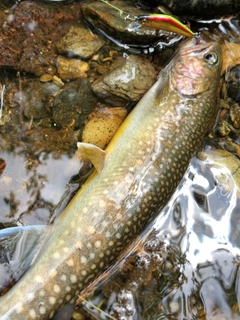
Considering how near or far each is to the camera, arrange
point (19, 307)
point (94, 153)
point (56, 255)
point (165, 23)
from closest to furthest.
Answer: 1. point (19, 307)
2. point (56, 255)
3. point (94, 153)
4. point (165, 23)

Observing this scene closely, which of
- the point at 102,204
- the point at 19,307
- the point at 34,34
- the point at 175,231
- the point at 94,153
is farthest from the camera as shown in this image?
the point at 34,34

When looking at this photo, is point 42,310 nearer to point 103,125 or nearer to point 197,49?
point 103,125

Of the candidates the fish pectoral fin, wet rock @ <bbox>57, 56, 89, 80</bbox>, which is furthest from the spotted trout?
wet rock @ <bbox>57, 56, 89, 80</bbox>

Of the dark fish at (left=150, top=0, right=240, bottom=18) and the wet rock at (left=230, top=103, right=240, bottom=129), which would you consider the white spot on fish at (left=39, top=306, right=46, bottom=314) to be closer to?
the wet rock at (left=230, top=103, right=240, bottom=129)

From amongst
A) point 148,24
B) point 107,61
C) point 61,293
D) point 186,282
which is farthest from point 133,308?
point 148,24

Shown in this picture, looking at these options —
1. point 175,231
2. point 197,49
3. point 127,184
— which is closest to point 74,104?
point 127,184
